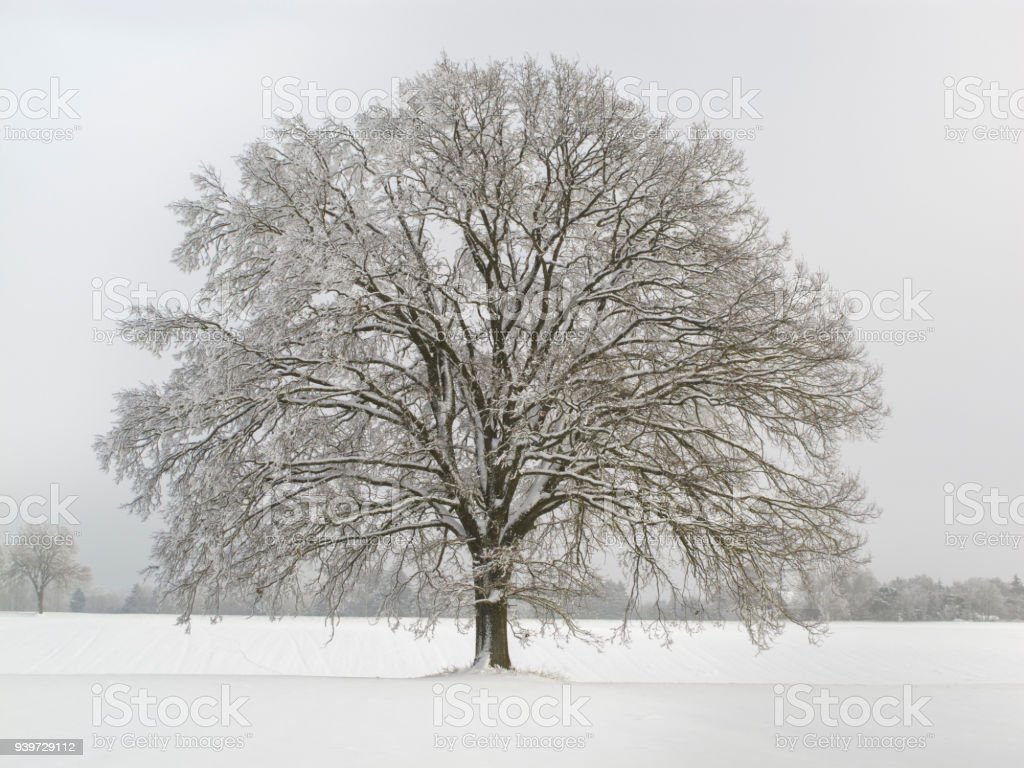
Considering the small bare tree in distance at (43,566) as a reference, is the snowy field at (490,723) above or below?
above

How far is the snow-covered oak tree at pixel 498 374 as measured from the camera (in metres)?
13.0

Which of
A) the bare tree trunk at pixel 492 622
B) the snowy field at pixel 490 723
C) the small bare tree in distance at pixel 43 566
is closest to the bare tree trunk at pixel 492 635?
the bare tree trunk at pixel 492 622

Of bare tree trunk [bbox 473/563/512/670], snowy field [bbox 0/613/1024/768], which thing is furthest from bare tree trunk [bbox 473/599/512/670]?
snowy field [bbox 0/613/1024/768]

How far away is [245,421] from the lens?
1380 cm

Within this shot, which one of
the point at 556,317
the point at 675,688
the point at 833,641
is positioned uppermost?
the point at 556,317

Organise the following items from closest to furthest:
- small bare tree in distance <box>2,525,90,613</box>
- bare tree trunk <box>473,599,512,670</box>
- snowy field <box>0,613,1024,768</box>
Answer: snowy field <box>0,613,1024,768</box> → bare tree trunk <box>473,599,512,670</box> → small bare tree in distance <box>2,525,90,613</box>

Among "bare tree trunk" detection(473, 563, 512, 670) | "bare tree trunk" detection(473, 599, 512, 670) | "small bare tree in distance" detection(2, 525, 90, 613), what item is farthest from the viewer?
"small bare tree in distance" detection(2, 525, 90, 613)

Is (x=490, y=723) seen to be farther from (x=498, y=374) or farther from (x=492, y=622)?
(x=498, y=374)

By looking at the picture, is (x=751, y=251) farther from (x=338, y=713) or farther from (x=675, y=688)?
(x=338, y=713)

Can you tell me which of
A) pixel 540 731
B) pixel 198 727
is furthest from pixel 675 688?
pixel 198 727

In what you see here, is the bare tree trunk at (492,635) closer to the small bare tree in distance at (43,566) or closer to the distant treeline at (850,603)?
the distant treeline at (850,603)

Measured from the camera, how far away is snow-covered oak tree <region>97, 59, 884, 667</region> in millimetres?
12961

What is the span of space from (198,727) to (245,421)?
233 inches

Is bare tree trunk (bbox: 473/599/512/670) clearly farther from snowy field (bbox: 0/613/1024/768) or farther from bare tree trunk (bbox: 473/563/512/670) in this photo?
snowy field (bbox: 0/613/1024/768)
